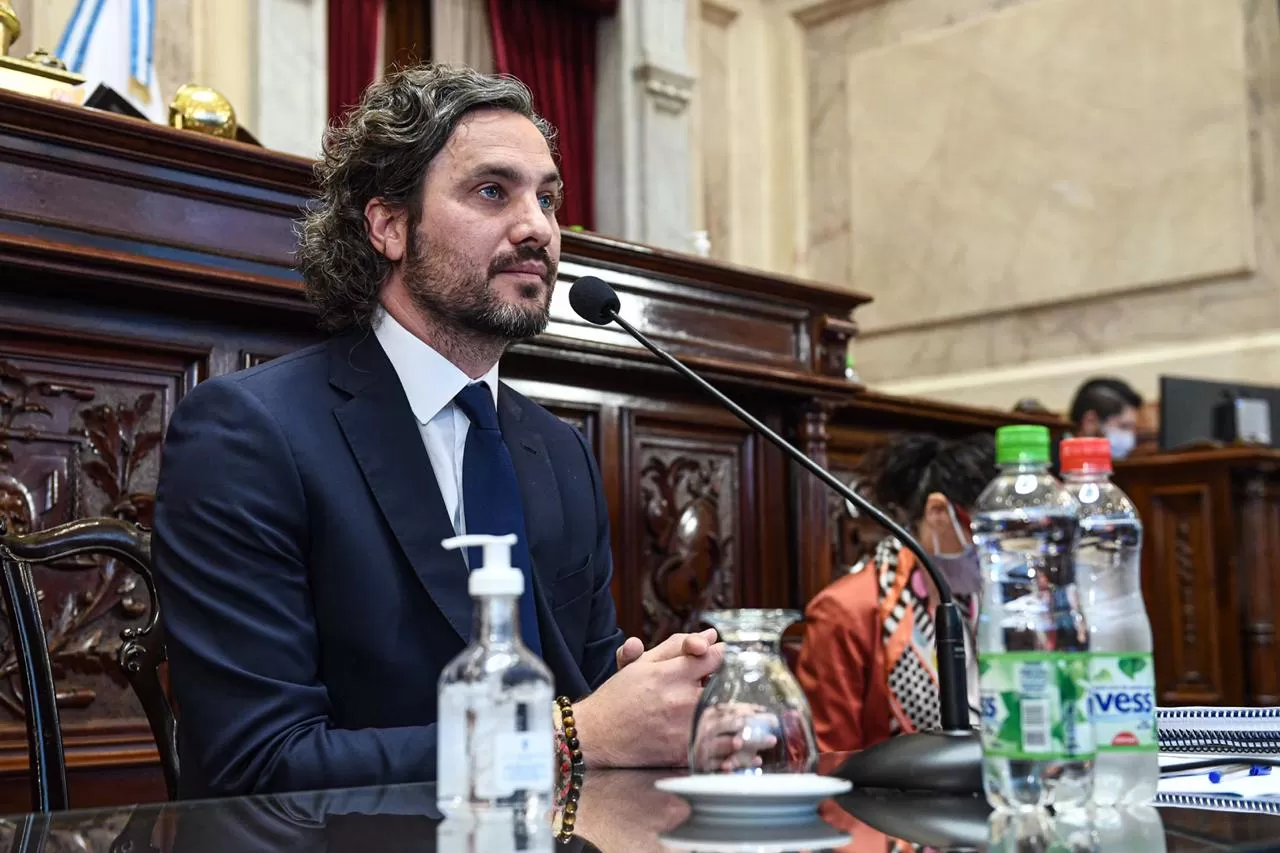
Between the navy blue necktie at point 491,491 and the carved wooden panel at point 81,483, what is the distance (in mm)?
758

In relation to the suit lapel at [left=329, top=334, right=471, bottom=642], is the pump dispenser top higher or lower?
lower

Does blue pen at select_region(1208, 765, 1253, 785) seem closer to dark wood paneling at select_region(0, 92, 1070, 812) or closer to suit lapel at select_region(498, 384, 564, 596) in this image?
suit lapel at select_region(498, 384, 564, 596)

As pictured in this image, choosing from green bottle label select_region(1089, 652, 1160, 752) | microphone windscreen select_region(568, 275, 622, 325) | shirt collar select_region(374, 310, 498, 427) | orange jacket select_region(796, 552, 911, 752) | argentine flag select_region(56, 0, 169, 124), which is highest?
argentine flag select_region(56, 0, 169, 124)

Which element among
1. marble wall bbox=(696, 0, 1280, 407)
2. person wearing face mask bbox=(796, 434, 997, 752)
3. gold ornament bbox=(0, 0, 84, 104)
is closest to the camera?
gold ornament bbox=(0, 0, 84, 104)

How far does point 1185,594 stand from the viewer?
4902mm

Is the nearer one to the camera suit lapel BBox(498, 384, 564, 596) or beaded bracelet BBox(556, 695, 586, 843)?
beaded bracelet BBox(556, 695, 586, 843)

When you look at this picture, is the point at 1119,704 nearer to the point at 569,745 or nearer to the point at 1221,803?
the point at 1221,803

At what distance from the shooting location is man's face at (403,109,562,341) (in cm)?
173

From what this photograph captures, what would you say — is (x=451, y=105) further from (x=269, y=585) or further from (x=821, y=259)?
(x=821, y=259)

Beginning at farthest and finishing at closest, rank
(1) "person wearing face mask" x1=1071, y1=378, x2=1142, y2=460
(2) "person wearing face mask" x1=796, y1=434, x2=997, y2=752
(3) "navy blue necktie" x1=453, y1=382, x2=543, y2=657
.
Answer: (1) "person wearing face mask" x1=1071, y1=378, x2=1142, y2=460 < (2) "person wearing face mask" x1=796, y1=434, x2=997, y2=752 < (3) "navy blue necktie" x1=453, y1=382, x2=543, y2=657

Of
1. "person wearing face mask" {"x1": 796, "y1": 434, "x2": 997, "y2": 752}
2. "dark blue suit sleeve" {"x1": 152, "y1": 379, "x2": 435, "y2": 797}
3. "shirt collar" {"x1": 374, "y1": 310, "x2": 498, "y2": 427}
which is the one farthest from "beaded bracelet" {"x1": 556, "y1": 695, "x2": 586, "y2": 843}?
"person wearing face mask" {"x1": 796, "y1": 434, "x2": 997, "y2": 752}

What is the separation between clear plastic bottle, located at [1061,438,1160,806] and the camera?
97cm

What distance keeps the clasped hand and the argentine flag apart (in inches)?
142

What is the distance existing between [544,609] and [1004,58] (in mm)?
6473
